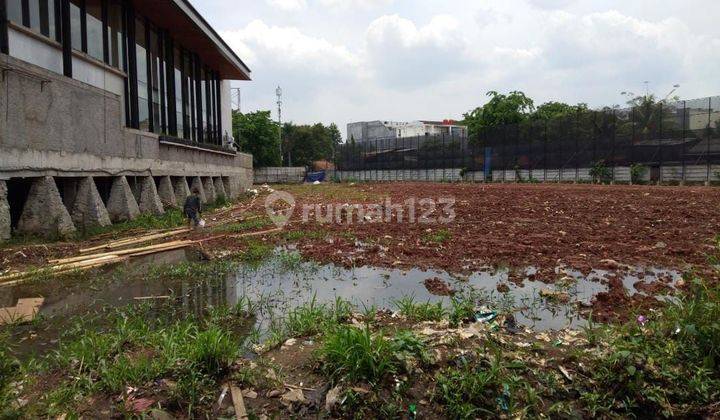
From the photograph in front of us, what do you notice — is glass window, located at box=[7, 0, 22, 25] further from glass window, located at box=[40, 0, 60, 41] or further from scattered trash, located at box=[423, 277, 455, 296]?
scattered trash, located at box=[423, 277, 455, 296]

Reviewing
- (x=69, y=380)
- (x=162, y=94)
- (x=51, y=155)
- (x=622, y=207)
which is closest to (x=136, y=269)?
(x=51, y=155)

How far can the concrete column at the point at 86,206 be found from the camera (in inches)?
408

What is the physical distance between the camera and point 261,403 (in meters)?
3.13

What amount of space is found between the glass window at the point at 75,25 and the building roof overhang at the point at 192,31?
103 inches

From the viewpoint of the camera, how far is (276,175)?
53.8 m

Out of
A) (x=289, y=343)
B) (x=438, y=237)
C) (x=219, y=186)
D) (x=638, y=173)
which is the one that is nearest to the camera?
(x=289, y=343)

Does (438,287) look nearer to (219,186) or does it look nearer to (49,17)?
(49,17)

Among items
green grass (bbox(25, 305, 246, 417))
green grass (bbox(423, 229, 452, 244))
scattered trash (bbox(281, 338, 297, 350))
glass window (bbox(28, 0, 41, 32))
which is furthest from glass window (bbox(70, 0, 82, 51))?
scattered trash (bbox(281, 338, 297, 350))

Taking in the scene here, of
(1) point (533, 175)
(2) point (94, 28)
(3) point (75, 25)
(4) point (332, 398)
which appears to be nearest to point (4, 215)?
(3) point (75, 25)

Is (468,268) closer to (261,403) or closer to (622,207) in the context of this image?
(261,403)

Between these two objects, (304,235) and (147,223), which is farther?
(147,223)

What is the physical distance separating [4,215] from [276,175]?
1800 inches

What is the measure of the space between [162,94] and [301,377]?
1608 cm

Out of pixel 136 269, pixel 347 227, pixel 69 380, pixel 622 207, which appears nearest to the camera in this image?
pixel 69 380
